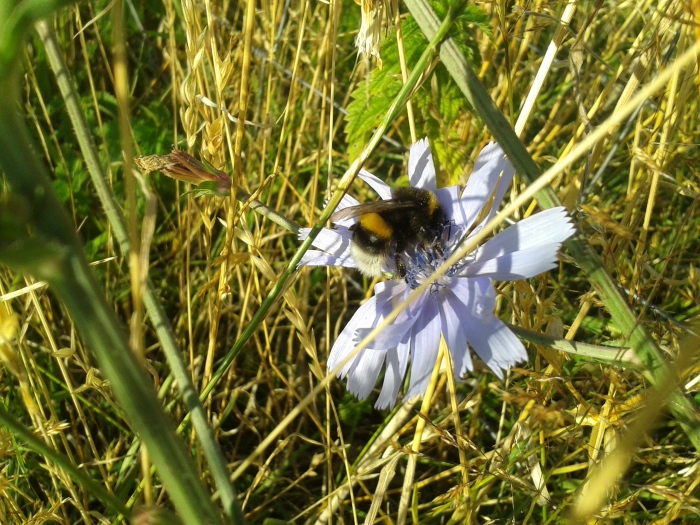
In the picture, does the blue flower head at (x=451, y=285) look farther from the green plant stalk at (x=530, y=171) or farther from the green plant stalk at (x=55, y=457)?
the green plant stalk at (x=55, y=457)

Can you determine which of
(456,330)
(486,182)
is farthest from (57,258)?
(486,182)

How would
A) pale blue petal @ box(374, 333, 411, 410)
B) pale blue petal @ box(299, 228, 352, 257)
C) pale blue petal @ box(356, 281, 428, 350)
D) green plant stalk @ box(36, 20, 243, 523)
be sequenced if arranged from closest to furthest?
green plant stalk @ box(36, 20, 243, 523), pale blue petal @ box(356, 281, 428, 350), pale blue petal @ box(374, 333, 411, 410), pale blue petal @ box(299, 228, 352, 257)

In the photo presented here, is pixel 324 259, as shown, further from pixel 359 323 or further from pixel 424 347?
pixel 424 347

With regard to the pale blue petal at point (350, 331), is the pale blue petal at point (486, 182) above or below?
above

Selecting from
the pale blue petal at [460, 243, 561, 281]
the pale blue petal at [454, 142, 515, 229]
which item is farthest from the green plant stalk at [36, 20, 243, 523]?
the pale blue petal at [454, 142, 515, 229]

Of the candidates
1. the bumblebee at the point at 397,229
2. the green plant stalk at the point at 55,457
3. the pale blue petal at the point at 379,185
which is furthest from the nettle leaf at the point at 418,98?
the green plant stalk at the point at 55,457

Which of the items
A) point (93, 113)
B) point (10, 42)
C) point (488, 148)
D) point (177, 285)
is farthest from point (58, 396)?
point (10, 42)

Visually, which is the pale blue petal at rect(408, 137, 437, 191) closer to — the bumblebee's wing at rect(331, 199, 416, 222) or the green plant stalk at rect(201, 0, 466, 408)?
the bumblebee's wing at rect(331, 199, 416, 222)
